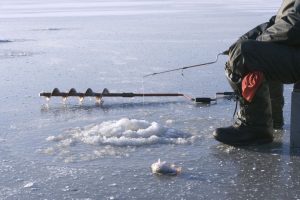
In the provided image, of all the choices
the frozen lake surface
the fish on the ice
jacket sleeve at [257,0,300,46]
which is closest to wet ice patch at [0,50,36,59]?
the frozen lake surface

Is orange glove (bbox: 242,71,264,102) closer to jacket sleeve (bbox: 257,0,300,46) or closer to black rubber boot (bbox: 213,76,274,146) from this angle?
black rubber boot (bbox: 213,76,274,146)

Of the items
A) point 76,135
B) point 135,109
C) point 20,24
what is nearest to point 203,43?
point 135,109

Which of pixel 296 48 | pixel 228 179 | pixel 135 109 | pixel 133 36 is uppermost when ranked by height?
pixel 133 36

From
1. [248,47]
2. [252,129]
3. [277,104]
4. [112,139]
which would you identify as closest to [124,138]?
[112,139]

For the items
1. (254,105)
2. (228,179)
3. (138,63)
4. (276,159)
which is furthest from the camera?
(138,63)

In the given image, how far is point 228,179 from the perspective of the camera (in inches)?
123

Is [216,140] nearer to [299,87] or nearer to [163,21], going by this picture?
[299,87]

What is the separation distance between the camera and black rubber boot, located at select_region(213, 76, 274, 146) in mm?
3869

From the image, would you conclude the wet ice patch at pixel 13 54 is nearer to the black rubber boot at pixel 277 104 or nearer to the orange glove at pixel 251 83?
the black rubber boot at pixel 277 104

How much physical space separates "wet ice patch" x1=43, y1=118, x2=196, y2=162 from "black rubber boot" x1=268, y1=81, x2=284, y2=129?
32.2 inches

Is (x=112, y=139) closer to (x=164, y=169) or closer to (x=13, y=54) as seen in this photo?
(x=164, y=169)

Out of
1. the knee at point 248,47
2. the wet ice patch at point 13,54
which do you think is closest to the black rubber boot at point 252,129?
the knee at point 248,47

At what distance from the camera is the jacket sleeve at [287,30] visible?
3541 millimetres

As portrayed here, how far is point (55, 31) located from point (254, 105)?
11.2 metres
